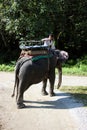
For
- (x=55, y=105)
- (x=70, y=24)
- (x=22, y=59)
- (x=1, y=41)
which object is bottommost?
(x=1, y=41)

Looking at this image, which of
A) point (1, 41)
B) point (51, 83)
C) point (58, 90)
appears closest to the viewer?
point (51, 83)

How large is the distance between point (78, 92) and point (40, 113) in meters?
2.66

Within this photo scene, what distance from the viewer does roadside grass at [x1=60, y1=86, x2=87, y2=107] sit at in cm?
1112

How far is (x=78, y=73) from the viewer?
54.3ft

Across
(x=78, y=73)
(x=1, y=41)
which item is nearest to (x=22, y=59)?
(x=78, y=73)

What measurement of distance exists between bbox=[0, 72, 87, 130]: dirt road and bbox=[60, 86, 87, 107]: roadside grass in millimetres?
216

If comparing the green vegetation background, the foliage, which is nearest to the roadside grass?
the foliage

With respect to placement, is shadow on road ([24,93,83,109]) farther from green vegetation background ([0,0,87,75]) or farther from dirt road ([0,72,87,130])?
green vegetation background ([0,0,87,75])

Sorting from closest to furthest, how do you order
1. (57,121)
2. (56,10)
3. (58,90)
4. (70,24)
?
(57,121) → (58,90) → (56,10) → (70,24)

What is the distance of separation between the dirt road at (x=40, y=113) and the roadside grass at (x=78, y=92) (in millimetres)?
216

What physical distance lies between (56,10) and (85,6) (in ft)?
6.28

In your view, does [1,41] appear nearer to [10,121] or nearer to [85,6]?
[85,6]

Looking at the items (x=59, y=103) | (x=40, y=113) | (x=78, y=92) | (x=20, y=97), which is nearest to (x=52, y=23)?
(x=78, y=92)

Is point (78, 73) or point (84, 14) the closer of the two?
point (78, 73)
